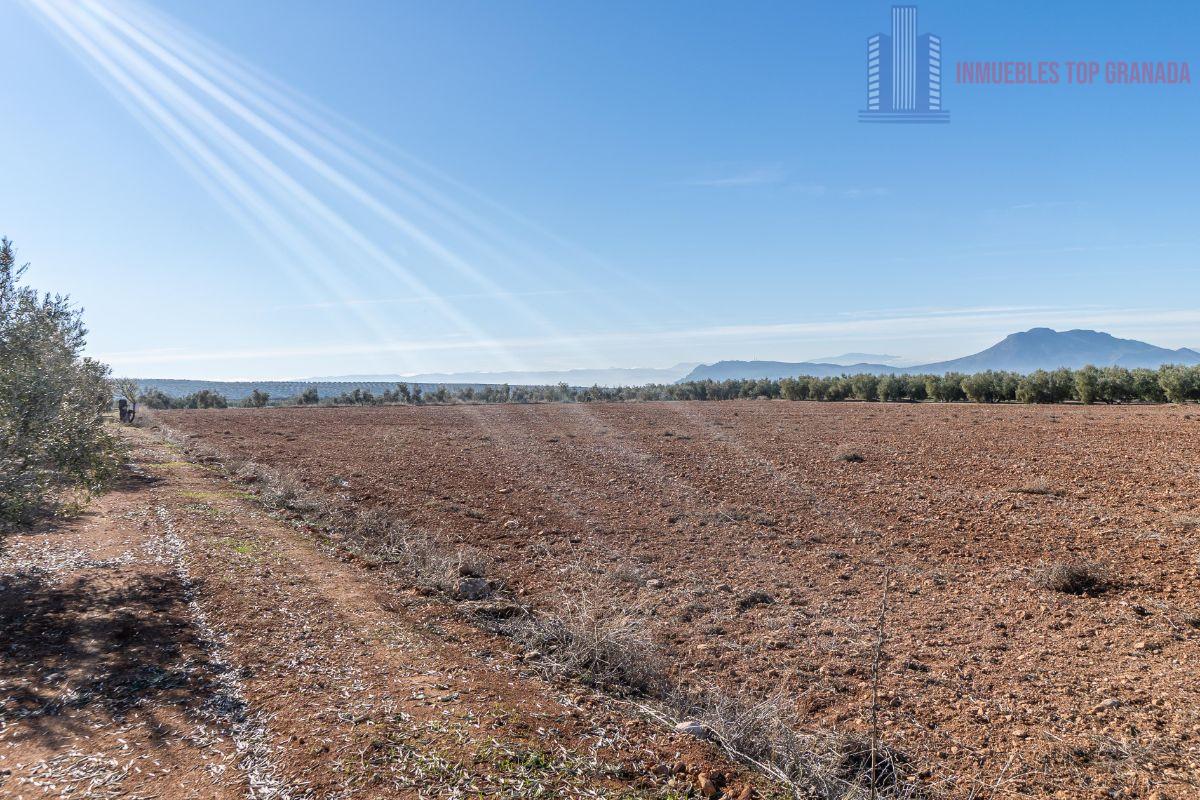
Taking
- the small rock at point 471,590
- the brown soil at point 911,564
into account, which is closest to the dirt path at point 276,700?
the small rock at point 471,590

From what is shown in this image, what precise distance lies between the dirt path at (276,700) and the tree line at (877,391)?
42.3 m

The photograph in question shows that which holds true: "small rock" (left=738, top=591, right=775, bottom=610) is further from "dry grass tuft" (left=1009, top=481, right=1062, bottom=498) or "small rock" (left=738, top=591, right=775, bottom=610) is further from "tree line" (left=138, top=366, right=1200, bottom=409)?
"tree line" (left=138, top=366, right=1200, bottom=409)

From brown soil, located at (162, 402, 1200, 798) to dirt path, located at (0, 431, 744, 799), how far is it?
192 centimetres

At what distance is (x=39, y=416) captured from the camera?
7.41m

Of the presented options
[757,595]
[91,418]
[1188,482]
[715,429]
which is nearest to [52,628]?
[91,418]

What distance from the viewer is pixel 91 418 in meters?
8.51

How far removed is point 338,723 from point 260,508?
8.80 meters

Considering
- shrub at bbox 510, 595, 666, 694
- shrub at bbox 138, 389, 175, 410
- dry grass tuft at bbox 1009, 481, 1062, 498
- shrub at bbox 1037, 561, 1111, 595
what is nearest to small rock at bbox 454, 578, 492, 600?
shrub at bbox 510, 595, 666, 694

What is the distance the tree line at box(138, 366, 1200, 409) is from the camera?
3597cm

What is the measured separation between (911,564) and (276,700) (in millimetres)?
8334

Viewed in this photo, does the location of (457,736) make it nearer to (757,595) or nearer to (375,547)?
(757,595)

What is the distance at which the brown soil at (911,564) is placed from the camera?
5074mm

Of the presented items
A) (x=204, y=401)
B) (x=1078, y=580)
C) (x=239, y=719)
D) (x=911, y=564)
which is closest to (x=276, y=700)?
(x=239, y=719)

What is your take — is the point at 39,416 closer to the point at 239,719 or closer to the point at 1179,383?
the point at 239,719
